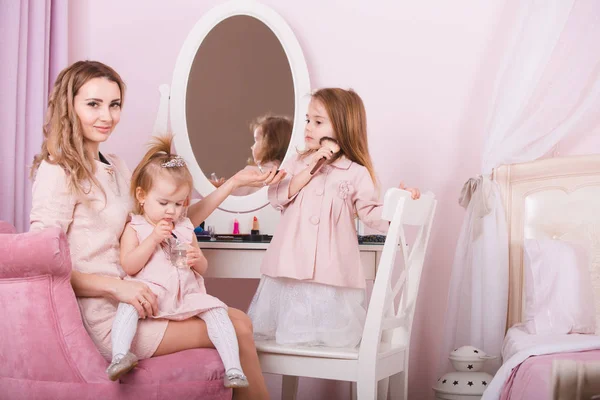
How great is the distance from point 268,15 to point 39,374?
198 centimetres

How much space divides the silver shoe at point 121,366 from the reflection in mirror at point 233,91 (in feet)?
4.78

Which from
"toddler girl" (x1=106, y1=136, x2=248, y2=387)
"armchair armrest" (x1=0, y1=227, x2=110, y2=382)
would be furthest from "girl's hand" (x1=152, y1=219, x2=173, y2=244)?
"armchair armrest" (x1=0, y1=227, x2=110, y2=382)

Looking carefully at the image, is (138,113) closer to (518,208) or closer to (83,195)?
(83,195)

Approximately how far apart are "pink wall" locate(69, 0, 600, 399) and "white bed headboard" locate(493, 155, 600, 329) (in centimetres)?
26

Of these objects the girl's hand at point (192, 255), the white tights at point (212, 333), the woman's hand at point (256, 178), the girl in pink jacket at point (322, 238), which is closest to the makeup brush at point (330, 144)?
the girl in pink jacket at point (322, 238)

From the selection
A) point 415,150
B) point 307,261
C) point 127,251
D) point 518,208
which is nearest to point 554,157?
point 518,208

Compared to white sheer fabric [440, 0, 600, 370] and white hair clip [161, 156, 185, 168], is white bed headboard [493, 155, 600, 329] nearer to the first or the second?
white sheer fabric [440, 0, 600, 370]

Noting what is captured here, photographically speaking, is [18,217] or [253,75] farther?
[253,75]

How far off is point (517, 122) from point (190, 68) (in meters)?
1.42

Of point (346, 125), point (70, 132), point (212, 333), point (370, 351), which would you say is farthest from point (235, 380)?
point (346, 125)

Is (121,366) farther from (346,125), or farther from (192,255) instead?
(346,125)

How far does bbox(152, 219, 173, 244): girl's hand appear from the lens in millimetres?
2289

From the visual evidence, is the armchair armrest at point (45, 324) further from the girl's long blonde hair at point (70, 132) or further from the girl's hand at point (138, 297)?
the girl's long blonde hair at point (70, 132)

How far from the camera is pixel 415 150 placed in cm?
350
